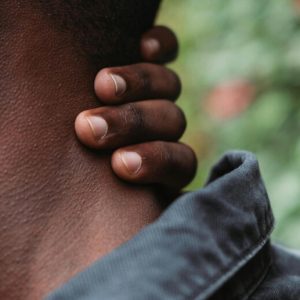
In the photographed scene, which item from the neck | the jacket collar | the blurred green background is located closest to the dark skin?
the neck

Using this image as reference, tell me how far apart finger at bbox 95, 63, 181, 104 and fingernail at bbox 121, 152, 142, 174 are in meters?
0.08

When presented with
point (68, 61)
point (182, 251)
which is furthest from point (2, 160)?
→ point (182, 251)

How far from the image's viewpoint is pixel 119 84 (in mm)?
1131

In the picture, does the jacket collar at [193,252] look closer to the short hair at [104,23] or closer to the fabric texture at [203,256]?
the fabric texture at [203,256]

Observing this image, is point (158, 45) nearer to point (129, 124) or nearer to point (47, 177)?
point (129, 124)

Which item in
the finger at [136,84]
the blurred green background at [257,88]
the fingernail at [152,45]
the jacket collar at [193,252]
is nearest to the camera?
the jacket collar at [193,252]

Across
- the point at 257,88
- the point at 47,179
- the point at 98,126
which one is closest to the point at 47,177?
the point at 47,179

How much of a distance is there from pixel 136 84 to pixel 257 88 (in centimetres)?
169

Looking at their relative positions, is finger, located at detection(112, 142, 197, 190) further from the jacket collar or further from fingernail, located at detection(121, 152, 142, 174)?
the jacket collar

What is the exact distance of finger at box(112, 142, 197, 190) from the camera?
1095 millimetres

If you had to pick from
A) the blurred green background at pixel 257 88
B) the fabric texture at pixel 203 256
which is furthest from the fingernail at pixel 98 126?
the blurred green background at pixel 257 88

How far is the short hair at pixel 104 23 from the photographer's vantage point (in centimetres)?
109

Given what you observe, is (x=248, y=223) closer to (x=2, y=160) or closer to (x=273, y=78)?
(x=2, y=160)

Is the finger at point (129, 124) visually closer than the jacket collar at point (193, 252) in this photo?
No
